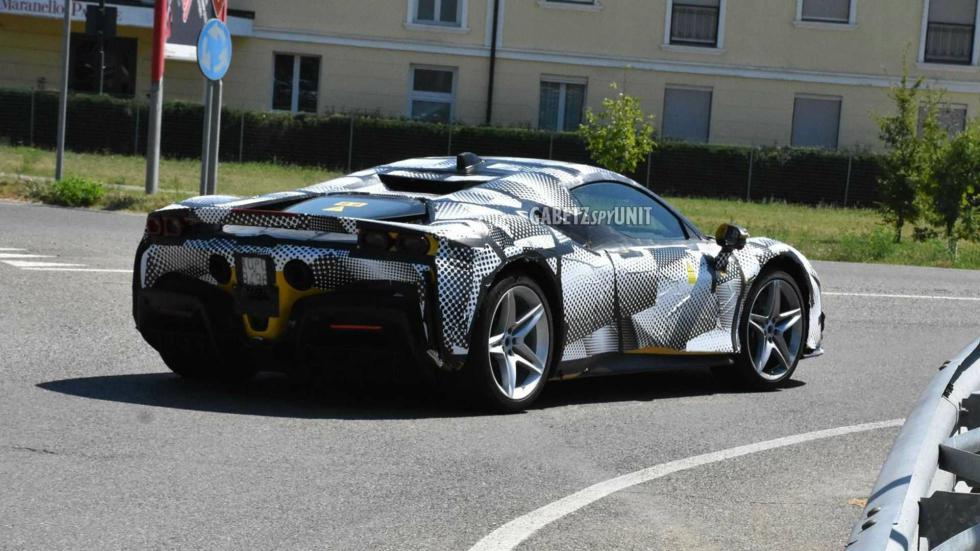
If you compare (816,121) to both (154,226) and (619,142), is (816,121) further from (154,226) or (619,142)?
(154,226)

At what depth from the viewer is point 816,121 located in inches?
1645

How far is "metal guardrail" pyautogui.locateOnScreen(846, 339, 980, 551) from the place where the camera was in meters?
3.23

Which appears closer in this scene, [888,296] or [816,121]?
[888,296]

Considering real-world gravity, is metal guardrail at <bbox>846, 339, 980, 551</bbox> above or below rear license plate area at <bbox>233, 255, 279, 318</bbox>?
above

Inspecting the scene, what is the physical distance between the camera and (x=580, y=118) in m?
41.5

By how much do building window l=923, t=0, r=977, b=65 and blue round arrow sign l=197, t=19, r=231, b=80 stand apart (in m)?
25.3

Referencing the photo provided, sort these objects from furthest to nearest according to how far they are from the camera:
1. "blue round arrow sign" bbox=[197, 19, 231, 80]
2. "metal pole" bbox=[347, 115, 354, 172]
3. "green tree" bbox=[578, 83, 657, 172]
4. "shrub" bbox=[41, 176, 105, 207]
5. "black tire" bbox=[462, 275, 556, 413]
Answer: "metal pole" bbox=[347, 115, 354, 172] → "green tree" bbox=[578, 83, 657, 172] → "shrub" bbox=[41, 176, 105, 207] → "blue round arrow sign" bbox=[197, 19, 231, 80] → "black tire" bbox=[462, 275, 556, 413]

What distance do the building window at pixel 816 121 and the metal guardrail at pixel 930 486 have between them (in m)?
38.3

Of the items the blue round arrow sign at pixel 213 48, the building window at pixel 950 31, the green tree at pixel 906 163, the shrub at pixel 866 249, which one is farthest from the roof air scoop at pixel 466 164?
the building window at pixel 950 31

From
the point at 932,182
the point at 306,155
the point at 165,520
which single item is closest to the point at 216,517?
the point at 165,520

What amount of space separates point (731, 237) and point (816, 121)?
110 feet

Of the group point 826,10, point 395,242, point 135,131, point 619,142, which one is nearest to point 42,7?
point 135,131

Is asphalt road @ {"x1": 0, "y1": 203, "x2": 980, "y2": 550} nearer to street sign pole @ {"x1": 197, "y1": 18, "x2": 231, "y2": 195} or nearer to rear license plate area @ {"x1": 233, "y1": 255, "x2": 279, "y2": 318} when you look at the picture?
rear license plate area @ {"x1": 233, "y1": 255, "x2": 279, "y2": 318}

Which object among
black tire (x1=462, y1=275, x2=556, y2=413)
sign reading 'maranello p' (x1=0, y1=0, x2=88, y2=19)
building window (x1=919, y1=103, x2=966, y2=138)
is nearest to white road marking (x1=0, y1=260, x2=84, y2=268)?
black tire (x1=462, y1=275, x2=556, y2=413)
